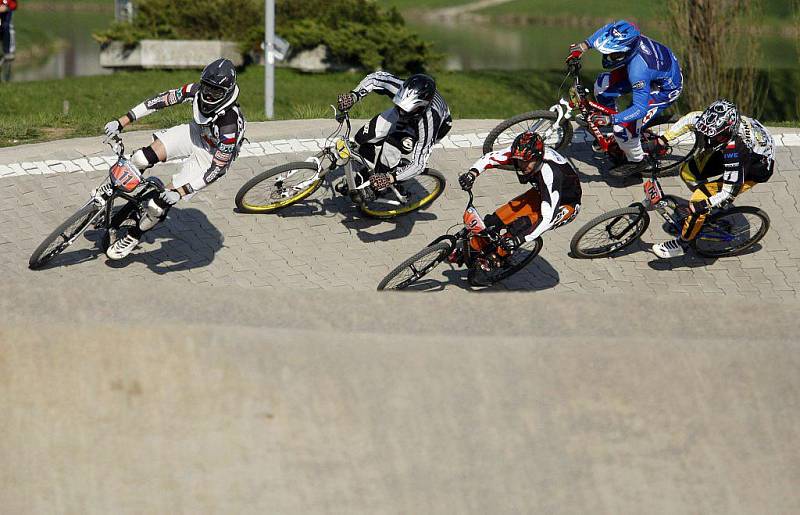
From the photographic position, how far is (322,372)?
16.8ft

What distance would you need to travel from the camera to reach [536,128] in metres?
11.9

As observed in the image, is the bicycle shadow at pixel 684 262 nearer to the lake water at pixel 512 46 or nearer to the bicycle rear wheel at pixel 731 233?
the bicycle rear wheel at pixel 731 233

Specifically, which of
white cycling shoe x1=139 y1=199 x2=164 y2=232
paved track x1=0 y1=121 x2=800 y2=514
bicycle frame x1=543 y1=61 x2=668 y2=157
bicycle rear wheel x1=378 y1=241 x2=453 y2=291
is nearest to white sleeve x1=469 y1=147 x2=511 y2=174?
bicycle rear wheel x1=378 y1=241 x2=453 y2=291

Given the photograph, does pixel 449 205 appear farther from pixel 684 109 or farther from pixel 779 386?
pixel 684 109

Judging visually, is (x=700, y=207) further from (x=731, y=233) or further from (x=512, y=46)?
(x=512, y=46)

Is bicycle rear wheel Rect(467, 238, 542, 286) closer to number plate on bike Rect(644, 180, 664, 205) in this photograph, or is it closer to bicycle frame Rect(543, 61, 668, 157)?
number plate on bike Rect(644, 180, 664, 205)

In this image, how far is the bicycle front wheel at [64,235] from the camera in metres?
8.76

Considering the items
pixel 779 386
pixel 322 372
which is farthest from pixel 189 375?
pixel 779 386

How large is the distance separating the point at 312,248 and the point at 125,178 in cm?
242

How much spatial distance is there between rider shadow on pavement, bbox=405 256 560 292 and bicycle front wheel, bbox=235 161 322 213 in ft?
5.96

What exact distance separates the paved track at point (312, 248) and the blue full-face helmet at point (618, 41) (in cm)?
188

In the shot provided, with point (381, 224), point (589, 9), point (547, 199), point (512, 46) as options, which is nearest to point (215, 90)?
point (381, 224)

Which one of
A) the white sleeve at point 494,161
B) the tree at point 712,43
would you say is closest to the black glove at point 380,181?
the white sleeve at point 494,161

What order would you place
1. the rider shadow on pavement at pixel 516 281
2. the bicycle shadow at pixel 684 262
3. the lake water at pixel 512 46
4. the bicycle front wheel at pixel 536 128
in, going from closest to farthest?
the rider shadow on pavement at pixel 516 281, the bicycle shadow at pixel 684 262, the bicycle front wheel at pixel 536 128, the lake water at pixel 512 46
